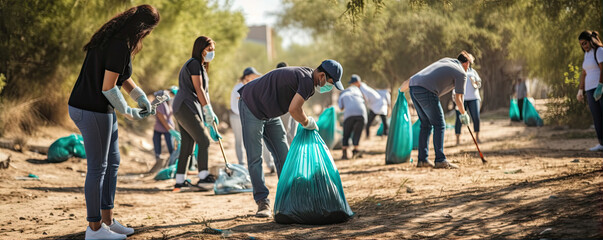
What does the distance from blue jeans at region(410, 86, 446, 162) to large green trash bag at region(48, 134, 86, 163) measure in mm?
5418

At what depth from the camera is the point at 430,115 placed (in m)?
7.06

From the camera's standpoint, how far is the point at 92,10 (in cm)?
1069

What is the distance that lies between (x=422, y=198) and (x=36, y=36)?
310 inches

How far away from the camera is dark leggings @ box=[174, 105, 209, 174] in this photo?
6246 mm

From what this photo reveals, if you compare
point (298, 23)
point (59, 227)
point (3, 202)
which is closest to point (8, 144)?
point (3, 202)

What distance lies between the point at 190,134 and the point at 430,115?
2.84 metres

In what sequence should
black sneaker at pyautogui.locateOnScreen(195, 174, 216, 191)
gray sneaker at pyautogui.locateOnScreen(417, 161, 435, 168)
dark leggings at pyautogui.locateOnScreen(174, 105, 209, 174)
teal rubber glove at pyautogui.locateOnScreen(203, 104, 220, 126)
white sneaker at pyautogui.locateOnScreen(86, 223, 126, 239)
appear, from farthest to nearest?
gray sneaker at pyautogui.locateOnScreen(417, 161, 435, 168)
black sneaker at pyautogui.locateOnScreen(195, 174, 216, 191)
dark leggings at pyautogui.locateOnScreen(174, 105, 209, 174)
teal rubber glove at pyautogui.locateOnScreen(203, 104, 220, 126)
white sneaker at pyautogui.locateOnScreen(86, 223, 126, 239)

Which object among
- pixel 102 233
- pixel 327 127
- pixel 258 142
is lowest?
pixel 102 233

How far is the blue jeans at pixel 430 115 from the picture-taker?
7004 mm

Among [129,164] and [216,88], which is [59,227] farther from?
[216,88]

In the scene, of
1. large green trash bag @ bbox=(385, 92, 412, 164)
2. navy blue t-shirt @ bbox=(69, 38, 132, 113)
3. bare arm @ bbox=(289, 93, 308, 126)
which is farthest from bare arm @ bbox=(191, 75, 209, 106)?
large green trash bag @ bbox=(385, 92, 412, 164)

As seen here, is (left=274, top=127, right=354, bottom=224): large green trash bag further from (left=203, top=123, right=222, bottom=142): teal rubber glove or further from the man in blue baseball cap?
(left=203, top=123, right=222, bottom=142): teal rubber glove

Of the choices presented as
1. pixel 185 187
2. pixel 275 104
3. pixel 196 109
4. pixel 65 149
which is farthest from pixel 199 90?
pixel 65 149

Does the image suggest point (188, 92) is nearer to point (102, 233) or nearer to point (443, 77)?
point (102, 233)
